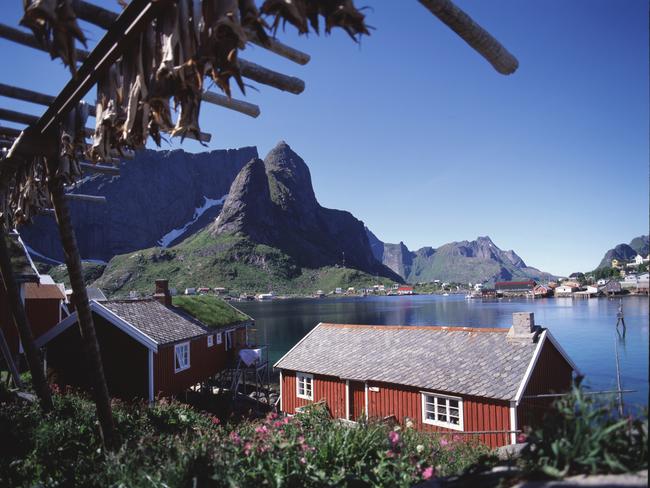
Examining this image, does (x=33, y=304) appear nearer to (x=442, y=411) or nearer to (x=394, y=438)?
(x=442, y=411)

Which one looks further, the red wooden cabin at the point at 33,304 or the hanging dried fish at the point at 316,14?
→ the red wooden cabin at the point at 33,304

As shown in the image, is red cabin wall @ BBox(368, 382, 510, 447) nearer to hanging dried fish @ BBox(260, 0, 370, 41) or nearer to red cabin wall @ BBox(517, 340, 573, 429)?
red cabin wall @ BBox(517, 340, 573, 429)

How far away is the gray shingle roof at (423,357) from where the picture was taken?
16.2 metres

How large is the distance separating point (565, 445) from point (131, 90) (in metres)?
4.39

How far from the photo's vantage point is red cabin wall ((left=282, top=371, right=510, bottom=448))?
1527cm

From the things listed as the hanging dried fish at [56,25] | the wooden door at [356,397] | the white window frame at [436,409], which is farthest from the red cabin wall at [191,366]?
the hanging dried fish at [56,25]

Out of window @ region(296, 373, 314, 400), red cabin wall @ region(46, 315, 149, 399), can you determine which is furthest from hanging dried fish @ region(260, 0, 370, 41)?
red cabin wall @ region(46, 315, 149, 399)

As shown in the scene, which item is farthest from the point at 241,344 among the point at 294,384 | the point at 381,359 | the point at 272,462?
the point at 272,462

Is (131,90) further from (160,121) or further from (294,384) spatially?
(294,384)

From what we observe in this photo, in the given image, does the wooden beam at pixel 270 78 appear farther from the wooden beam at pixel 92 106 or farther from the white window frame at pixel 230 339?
the white window frame at pixel 230 339

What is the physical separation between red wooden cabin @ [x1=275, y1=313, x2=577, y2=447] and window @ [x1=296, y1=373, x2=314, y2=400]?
5 cm

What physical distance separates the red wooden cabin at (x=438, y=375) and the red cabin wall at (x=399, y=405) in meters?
0.04

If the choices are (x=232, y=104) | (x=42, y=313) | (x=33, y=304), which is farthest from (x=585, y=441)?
(x=42, y=313)

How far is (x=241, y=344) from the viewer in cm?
3269
